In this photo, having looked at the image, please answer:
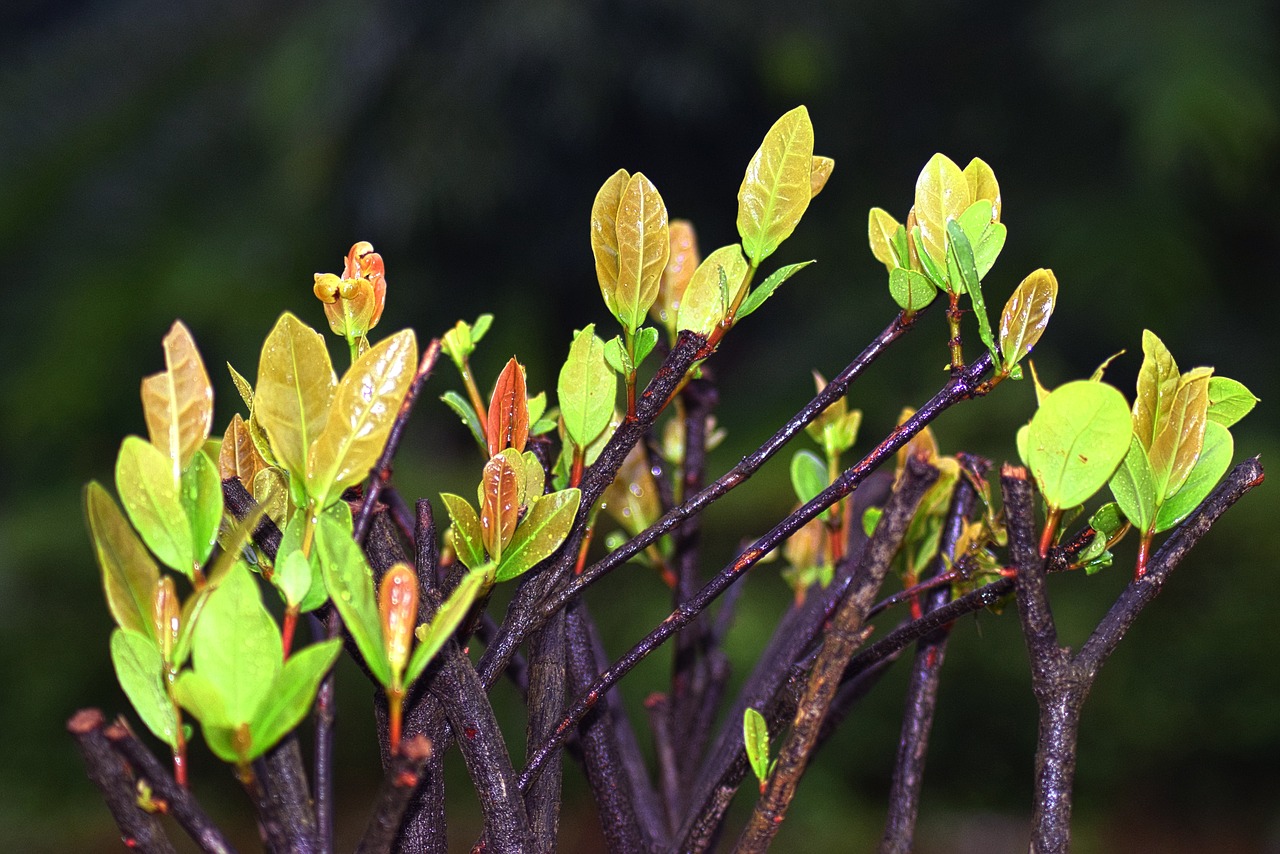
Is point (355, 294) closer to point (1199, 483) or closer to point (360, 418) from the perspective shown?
point (360, 418)

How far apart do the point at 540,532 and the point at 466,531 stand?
22 mm

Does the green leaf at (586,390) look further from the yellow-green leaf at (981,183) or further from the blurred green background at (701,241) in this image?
the blurred green background at (701,241)

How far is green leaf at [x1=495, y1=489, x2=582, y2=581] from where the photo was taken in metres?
0.30

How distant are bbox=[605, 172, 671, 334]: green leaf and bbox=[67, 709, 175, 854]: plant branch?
178 millimetres

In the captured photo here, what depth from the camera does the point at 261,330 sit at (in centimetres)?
199

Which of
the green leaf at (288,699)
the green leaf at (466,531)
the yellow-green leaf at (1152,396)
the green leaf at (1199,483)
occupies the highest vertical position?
the green leaf at (466,531)

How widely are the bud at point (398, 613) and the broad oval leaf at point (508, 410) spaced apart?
77mm

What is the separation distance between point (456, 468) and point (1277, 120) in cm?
178

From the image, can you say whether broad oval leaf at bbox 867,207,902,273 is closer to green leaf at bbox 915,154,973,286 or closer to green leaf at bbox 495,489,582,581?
Answer: green leaf at bbox 915,154,973,286

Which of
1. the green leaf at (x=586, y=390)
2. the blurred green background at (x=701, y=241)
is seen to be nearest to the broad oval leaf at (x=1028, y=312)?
the green leaf at (x=586, y=390)

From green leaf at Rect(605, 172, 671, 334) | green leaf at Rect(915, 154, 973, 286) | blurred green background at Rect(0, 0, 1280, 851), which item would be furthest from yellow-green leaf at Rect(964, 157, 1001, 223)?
blurred green background at Rect(0, 0, 1280, 851)

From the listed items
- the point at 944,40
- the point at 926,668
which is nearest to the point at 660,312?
the point at 926,668

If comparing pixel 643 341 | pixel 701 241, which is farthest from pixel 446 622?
pixel 701 241

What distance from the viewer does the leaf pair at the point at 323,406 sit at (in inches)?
10.5
